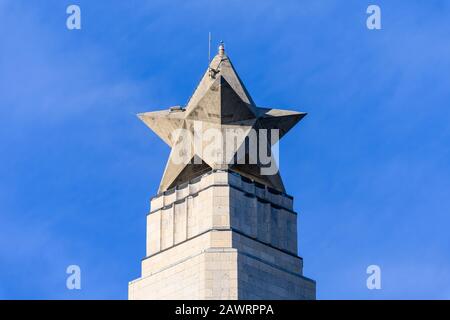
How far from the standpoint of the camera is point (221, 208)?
12850 centimetres

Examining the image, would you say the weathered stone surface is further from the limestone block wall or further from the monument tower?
the limestone block wall

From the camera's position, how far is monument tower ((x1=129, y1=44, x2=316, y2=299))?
126625 millimetres

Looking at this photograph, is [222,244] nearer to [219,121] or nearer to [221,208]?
[221,208]

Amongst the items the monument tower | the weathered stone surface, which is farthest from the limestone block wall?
the weathered stone surface

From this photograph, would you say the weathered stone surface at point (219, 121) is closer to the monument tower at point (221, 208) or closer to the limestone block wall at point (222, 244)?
the monument tower at point (221, 208)

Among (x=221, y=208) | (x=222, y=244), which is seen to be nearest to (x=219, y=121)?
(x=221, y=208)
